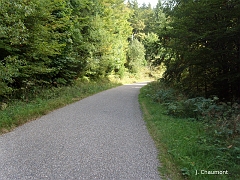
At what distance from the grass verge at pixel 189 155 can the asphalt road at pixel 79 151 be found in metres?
0.24

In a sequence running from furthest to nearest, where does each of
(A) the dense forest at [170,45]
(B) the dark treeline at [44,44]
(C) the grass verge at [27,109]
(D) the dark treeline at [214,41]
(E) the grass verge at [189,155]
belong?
(D) the dark treeline at [214,41], (A) the dense forest at [170,45], (B) the dark treeline at [44,44], (C) the grass verge at [27,109], (E) the grass verge at [189,155]

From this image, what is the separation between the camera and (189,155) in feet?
13.6

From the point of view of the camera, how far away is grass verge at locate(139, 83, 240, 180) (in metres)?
3.54

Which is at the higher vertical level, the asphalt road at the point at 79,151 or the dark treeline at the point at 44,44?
the dark treeline at the point at 44,44

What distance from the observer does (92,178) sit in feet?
11.3

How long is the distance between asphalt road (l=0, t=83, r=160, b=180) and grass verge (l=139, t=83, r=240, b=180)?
9.5 inches

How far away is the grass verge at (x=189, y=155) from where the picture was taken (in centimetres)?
354

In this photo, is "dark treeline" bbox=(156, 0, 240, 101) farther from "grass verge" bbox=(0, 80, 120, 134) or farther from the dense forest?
"grass verge" bbox=(0, 80, 120, 134)

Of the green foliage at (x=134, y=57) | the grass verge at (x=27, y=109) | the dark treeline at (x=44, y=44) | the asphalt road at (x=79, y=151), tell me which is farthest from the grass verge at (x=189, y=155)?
the green foliage at (x=134, y=57)

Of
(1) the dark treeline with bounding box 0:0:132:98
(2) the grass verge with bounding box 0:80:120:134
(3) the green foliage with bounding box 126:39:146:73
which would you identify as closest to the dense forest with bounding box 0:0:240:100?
(1) the dark treeline with bounding box 0:0:132:98

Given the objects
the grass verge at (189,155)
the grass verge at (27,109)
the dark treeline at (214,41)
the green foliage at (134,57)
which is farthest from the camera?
Result: the green foliage at (134,57)

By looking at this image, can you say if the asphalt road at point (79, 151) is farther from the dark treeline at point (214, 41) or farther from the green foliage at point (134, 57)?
the green foliage at point (134, 57)

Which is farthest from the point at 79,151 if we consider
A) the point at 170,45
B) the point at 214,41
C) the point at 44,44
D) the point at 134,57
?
the point at 134,57

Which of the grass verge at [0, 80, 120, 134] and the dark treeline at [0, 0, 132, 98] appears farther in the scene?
the dark treeline at [0, 0, 132, 98]
